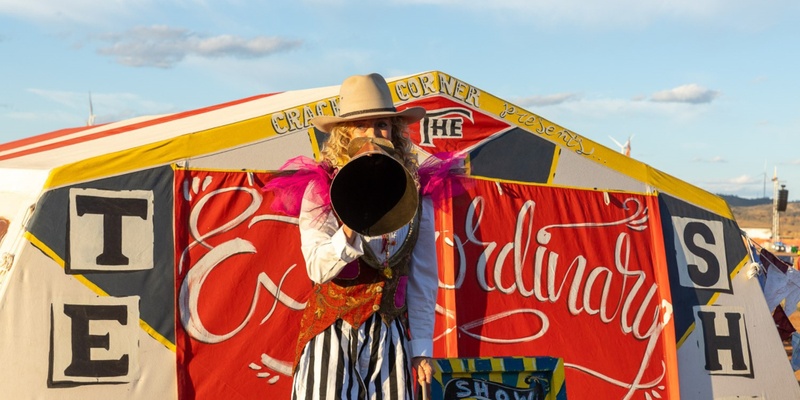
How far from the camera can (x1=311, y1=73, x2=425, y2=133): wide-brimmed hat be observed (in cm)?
312

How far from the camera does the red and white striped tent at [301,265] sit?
548 cm

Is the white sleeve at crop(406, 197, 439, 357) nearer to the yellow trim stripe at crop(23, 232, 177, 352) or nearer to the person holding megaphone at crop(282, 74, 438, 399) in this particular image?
→ the person holding megaphone at crop(282, 74, 438, 399)

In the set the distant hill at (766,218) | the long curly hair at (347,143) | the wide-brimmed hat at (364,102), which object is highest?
the distant hill at (766,218)

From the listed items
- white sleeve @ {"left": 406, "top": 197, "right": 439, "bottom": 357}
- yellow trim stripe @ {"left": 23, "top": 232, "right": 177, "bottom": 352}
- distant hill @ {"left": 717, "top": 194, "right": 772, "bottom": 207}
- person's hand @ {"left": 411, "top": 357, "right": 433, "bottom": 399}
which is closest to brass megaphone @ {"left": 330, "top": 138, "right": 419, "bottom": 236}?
white sleeve @ {"left": 406, "top": 197, "right": 439, "bottom": 357}

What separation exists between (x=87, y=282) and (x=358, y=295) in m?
2.90

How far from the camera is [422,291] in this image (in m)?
3.20

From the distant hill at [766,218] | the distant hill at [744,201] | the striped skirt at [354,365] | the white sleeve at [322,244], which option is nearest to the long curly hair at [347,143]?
the white sleeve at [322,244]

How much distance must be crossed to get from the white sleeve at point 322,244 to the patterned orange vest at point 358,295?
5.7 inches

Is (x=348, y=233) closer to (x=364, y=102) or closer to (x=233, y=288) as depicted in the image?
(x=364, y=102)

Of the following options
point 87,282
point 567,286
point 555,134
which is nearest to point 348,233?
point 87,282

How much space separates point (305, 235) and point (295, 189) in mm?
279

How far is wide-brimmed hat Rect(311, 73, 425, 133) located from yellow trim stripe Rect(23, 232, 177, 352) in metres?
2.74

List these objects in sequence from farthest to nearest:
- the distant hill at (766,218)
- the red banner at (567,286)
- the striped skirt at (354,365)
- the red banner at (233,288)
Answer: the distant hill at (766,218) → the red banner at (567,286) → the red banner at (233,288) → the striped skirt at (354,365)

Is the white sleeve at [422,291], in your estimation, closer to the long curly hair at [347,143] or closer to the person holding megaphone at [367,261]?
the person holding megaphone at [367,261]
